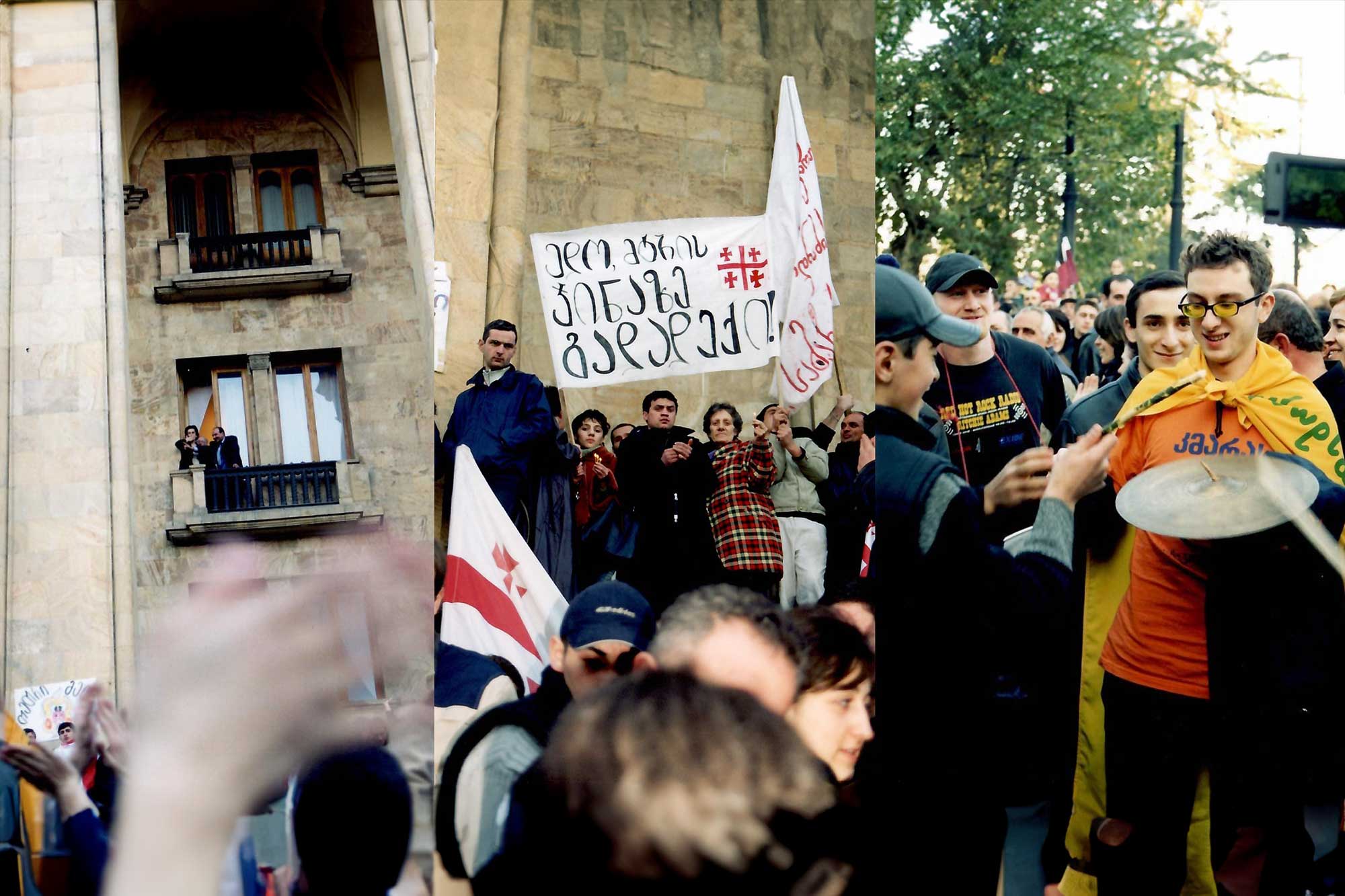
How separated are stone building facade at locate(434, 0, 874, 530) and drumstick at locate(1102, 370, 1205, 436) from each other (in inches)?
29.9

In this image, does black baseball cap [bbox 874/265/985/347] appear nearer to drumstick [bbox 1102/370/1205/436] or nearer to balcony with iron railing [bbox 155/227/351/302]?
drumstick [bbox 1102/370/1205/436]

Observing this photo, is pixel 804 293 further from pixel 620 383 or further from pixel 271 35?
pixel 271 35

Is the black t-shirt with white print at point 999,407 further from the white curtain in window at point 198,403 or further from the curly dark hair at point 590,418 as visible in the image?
the white curtain in window at point 198,403

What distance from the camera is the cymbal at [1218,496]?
2.76m

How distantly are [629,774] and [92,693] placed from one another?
3.48 meters

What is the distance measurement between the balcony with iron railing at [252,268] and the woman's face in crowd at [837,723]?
16.8 feet

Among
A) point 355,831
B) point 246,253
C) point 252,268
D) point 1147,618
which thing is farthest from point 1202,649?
point 246,253

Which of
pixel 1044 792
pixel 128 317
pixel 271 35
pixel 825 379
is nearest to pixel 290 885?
pixel 825 379

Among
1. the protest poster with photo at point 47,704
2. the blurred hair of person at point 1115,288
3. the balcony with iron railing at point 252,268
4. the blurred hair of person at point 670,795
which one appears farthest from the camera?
the balcony with iron railing at point 252,268

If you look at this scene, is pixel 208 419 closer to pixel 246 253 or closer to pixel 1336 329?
pixel 246 253

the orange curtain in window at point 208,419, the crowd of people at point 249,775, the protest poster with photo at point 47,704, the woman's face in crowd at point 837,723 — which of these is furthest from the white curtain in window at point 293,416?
the woman's face in crowd at point 837,723

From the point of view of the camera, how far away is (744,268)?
229cm

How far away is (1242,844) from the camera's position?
283 cm

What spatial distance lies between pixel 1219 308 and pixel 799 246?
1069 mm
